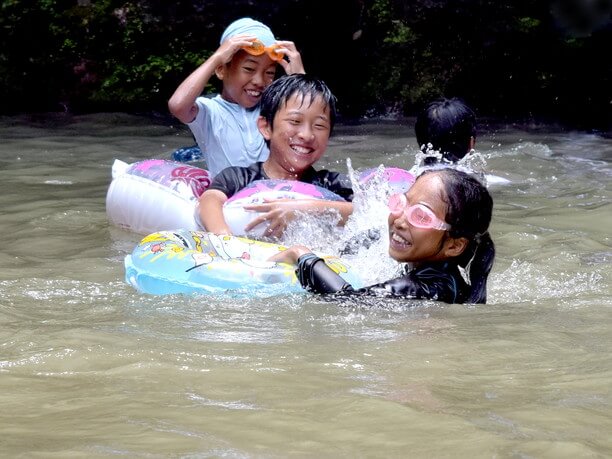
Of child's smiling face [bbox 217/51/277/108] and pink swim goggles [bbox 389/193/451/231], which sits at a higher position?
child's smiling face [bbox 217/51/277/108]

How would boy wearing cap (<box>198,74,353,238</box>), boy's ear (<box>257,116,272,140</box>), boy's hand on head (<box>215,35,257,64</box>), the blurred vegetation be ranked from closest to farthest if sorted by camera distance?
boy wearing cap (<box>198,74,353,238</box>) → boy's ear (<box>257,116,272,140</box>) → boy's hand on head (<box>215,35,257,64</box>) → the blurred vegetation

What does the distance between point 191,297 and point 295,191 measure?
1.23 m

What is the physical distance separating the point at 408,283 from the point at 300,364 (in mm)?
871

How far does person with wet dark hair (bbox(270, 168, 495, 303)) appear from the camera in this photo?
3.96 metres

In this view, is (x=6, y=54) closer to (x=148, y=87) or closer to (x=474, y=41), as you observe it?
(x=148, y=87)

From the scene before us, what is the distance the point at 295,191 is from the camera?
5234mm

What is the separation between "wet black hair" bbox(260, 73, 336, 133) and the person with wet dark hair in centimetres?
142

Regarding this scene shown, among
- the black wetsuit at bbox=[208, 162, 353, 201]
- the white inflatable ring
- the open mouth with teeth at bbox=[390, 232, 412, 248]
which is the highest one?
the open mouth with teeth at bbox=[390, 232, 412, 248]

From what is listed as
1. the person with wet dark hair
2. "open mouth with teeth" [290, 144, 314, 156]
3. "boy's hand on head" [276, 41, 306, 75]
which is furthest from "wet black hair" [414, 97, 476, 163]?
the person with wet dark hair

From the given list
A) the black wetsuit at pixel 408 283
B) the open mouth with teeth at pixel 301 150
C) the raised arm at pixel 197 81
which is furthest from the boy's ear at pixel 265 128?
the black wetsuit at pixel 408 283

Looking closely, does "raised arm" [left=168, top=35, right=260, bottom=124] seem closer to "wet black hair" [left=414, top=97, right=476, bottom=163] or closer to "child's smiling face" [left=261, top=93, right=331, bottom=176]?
"child's smiling face" [left=261, top=93, right=331, bottom=176]

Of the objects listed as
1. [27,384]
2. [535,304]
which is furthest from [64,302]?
[535,304]

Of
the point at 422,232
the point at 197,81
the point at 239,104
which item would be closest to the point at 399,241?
the point at 422,232

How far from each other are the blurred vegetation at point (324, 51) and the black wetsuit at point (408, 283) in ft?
24.3
